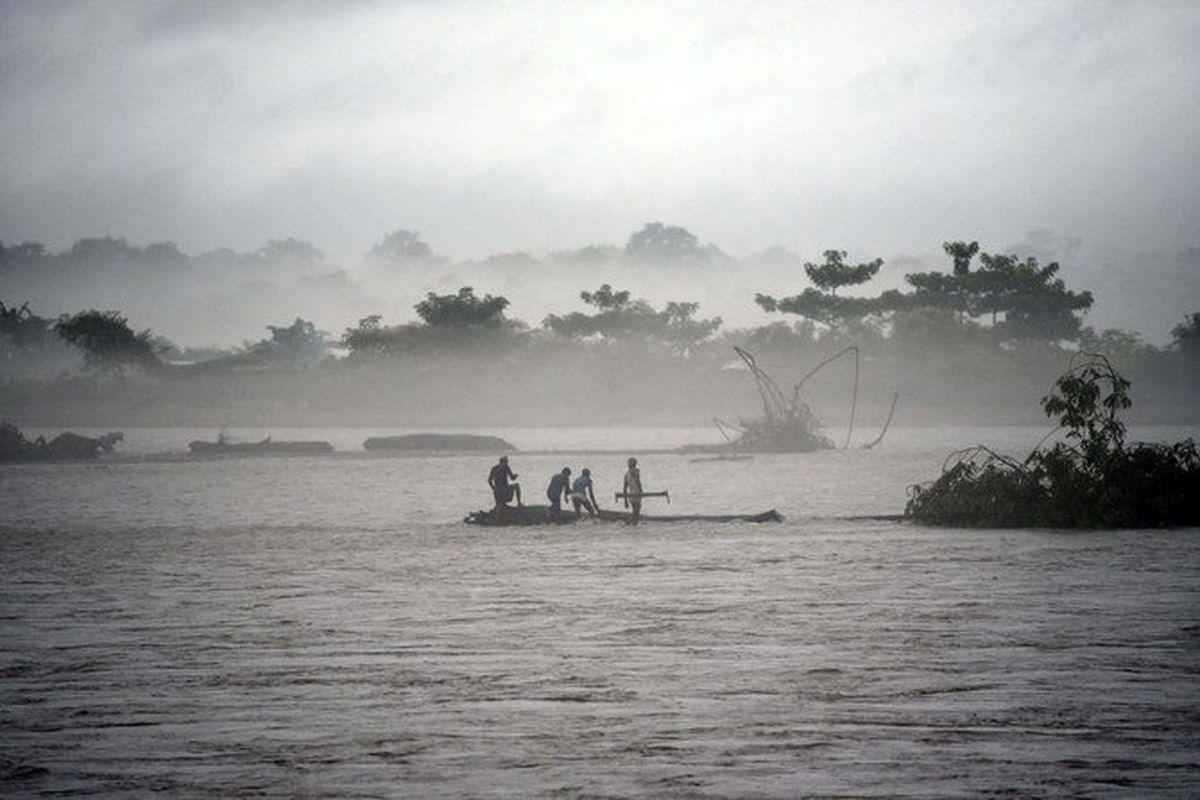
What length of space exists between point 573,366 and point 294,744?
105 metres

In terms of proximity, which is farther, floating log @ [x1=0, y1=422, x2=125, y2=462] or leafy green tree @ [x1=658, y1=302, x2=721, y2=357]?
leafy green tree @ [x1=658, y1=302, x2=721, y2=357]

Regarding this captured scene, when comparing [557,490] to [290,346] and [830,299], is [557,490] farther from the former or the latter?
[290,346]

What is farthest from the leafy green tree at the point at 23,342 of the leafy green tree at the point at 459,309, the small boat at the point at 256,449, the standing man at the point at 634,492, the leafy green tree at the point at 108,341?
the standing man at the point at 634,492

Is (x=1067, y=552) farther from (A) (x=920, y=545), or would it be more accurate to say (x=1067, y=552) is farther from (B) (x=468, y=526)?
(B) (x=468, y=526)

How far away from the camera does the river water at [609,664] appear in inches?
341

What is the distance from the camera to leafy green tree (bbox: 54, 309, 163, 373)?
342 ft

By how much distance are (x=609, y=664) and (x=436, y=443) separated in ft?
208

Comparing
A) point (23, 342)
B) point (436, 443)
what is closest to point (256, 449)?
point (436, 443)

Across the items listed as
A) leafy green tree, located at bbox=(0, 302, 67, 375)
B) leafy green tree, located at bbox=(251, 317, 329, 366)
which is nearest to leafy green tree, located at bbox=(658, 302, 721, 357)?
leafy green tree, located at bbox=(251, 317, 329, 366)

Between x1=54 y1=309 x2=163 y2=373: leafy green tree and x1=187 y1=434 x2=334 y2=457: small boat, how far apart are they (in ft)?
133

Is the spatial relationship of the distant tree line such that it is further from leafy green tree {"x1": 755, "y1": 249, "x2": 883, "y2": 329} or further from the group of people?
the group of people

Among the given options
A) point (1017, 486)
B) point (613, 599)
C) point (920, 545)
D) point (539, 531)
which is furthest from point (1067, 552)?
point (539, 531)

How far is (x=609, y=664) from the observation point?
12453mm

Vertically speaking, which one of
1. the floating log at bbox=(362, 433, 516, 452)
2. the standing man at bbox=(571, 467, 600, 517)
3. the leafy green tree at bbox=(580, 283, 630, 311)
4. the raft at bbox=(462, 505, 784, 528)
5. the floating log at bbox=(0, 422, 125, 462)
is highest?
the leafy green tree at bbox=(580, 283, 630, 311)
